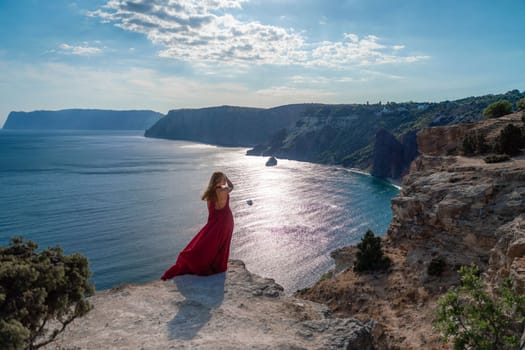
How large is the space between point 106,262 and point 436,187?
3380 cm

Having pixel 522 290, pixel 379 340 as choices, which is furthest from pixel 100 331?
pixel 522 290

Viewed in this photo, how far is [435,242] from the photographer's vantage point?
16859 mm

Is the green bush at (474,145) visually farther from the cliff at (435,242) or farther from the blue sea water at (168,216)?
the blue sea water at (168,216)

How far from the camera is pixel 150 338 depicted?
7258 millimetres

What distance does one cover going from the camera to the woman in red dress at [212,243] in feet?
35.4

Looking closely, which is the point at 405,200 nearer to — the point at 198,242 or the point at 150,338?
the point at 198,242

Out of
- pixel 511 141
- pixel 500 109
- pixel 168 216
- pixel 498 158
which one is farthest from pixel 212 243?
pixel 168 216

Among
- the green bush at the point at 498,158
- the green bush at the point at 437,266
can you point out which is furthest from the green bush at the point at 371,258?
the green bush at the point at 498,158

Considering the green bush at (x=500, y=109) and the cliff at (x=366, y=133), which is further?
the cliff at (x=366, y=133)

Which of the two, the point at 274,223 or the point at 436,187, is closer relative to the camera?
the point at 436,187

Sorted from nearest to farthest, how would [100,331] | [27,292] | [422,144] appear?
1. [27,292]
2. [100,331]
3. [422,144]

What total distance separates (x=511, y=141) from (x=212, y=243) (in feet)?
53.0

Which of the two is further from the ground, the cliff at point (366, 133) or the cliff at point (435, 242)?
the cliff at point (366, 133)

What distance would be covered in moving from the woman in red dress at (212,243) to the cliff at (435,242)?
5667 millimetres
